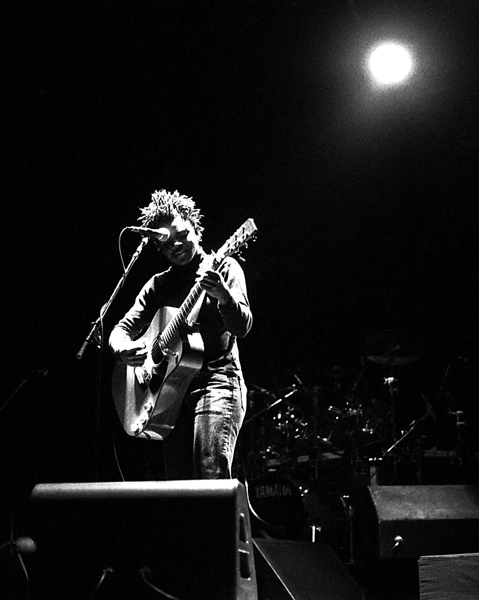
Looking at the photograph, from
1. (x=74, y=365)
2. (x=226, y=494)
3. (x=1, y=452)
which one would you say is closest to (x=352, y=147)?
(x=74, y=365)

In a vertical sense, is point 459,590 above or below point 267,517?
above

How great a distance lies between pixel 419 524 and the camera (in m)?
4.39

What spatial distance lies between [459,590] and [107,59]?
495cm

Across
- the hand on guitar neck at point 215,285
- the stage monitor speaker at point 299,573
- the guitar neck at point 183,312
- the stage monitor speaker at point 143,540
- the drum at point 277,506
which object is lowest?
the drum at point 277,506

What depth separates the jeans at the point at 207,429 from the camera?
2822mm

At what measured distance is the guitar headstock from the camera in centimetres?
324

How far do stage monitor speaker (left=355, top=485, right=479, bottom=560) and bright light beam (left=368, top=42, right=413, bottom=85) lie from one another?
372 cm

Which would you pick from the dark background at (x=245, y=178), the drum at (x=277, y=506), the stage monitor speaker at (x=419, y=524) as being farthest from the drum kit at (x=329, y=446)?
the stage monitor speaker at (x=419, y=524)

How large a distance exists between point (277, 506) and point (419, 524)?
9.27ft

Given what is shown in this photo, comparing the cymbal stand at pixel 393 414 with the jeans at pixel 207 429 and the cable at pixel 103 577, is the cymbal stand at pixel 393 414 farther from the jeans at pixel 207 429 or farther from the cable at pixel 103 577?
the cable at pixel 103 577

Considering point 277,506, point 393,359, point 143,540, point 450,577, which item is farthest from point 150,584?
point 393,359

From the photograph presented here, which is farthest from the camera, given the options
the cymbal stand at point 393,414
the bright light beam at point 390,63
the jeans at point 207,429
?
the cymbal stand at point 393,414

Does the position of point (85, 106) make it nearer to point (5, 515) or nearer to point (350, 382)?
point (5, 515)

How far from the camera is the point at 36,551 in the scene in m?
2.38
